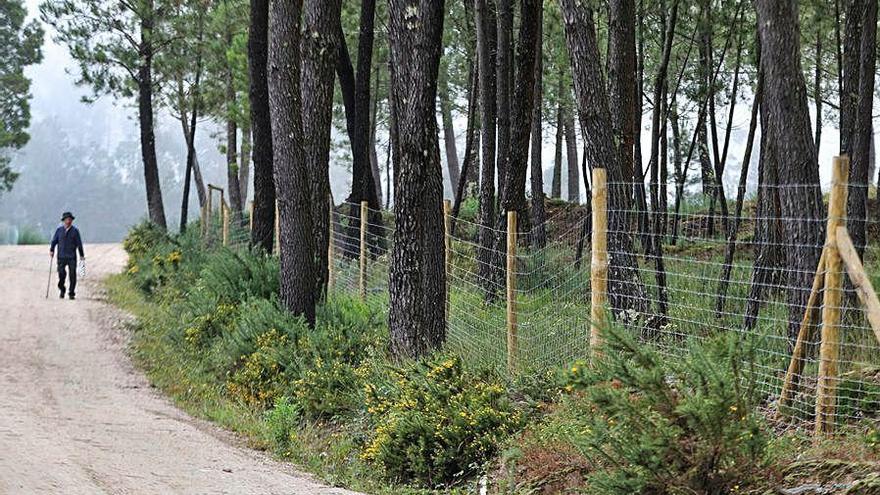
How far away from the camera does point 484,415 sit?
366 inches

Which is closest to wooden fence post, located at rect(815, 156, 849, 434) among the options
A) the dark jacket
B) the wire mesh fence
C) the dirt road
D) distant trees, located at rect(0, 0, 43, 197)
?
the wire mesh fence

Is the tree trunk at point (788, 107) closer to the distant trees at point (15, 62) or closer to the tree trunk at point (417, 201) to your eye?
the tree trunk at point (417, 201)

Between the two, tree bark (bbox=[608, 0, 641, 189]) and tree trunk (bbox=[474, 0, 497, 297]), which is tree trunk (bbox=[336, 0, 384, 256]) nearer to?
tree trunk (bbox=[474, 0, 497, 297])

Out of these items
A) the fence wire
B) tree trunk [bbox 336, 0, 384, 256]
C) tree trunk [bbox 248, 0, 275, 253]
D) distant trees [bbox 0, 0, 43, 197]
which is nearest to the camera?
the fence wire

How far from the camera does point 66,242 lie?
82.1ft

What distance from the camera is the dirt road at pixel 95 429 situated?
8.93 metres

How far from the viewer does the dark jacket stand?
24.8 m

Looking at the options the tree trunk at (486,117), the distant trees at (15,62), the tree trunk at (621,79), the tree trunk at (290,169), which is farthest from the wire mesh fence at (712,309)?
the distant trees at (15,62)

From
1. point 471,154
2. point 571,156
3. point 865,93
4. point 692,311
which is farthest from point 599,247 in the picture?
point 571,156

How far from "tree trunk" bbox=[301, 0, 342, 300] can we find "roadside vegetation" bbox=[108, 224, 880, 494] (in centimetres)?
105

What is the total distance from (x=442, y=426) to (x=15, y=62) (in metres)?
47.3

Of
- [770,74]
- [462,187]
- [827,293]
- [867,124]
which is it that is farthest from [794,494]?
[462,187]

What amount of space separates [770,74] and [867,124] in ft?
29.2

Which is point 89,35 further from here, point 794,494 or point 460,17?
point 794,494
